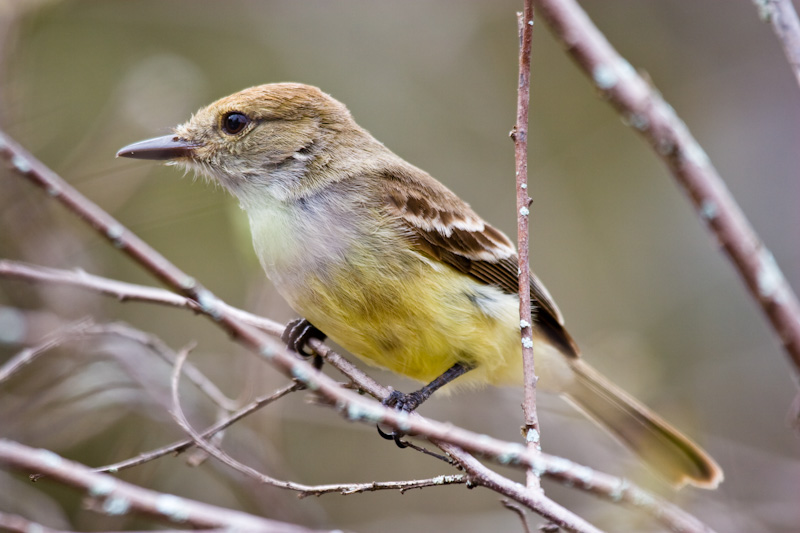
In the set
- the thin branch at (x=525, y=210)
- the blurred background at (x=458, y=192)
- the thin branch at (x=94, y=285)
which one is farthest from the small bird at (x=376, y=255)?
the thin branch at (x=525, y=210)

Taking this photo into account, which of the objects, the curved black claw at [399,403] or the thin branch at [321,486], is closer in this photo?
the thin branch at [321,486]

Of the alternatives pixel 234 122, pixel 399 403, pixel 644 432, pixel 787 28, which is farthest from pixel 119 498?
pixel 644 432

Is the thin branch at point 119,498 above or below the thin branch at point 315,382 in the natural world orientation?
below

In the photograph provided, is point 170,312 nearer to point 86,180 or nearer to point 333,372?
point 333,372

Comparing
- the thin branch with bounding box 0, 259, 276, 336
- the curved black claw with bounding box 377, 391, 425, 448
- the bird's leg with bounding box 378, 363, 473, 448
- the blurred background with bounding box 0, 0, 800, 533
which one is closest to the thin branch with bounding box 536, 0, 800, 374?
the thin branch with bounding box 0, 259, 276, 336

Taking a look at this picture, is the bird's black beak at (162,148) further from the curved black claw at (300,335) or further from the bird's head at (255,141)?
the curved black claw at (300,335)

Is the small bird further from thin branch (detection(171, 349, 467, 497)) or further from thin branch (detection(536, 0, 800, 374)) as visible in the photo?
thin branch (detection(536, 0, 800, 374))

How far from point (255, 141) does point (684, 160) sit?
3025 millimetres

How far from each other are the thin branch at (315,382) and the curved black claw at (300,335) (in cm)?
207

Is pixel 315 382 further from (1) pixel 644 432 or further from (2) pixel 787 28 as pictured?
(1) pixel 644 432

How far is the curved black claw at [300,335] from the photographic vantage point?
13.3 feet

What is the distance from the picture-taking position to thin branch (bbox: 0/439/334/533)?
147cm

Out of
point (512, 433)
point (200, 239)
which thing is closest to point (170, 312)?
point (200, 239)

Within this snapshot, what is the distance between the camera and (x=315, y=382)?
1790mm
